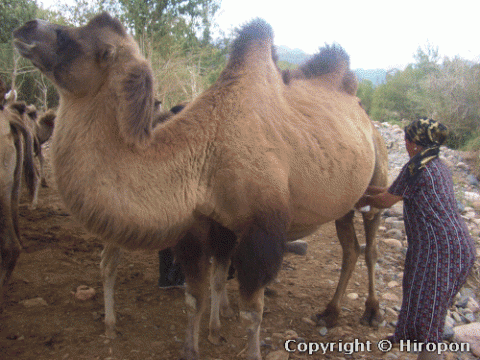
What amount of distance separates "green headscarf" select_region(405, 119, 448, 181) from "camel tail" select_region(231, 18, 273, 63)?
Answer: 4.37ft

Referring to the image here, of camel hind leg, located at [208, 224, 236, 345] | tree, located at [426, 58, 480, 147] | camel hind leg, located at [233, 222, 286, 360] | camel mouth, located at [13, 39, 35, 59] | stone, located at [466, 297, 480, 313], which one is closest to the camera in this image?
camel mouth, located at [13, 39, 35, 59]

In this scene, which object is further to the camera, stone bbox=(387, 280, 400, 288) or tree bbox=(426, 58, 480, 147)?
tree bbox=(426, 58, 480, 147)

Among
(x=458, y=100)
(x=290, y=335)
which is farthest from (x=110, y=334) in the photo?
(x=458, y=100)

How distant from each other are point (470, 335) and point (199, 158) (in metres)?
3.11

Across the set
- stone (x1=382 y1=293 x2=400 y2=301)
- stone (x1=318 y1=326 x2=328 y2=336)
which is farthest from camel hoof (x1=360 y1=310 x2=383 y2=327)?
stone (x1=382 y1=293 x2=400 y2=301)

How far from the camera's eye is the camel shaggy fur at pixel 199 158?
229 centimetres

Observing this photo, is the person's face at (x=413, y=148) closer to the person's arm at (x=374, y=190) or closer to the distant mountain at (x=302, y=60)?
the person's arm at (x=374, y=190)

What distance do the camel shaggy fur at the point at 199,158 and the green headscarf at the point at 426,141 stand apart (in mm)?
583

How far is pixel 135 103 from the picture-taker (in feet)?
7.67

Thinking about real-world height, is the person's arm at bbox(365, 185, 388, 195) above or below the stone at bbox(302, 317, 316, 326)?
above

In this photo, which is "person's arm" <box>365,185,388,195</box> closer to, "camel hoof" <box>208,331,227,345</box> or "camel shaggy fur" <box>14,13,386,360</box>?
"camel shaggy fur" <box>14,13,386,360</box>

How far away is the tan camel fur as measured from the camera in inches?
146

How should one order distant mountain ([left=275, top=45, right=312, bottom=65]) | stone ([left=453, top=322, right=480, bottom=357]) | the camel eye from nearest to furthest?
1. the camel eye
2. stone ([left=453, top=322, right=480, bottom=357])
3. distant mountain ([left=275, top=45, right=312, bottom=65])

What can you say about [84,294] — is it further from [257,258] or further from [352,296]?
[352,296]
